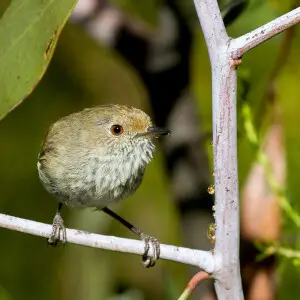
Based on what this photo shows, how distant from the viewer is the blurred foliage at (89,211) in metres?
3.17

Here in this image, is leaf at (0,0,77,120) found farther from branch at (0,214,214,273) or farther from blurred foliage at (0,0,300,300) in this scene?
blurred foliage at (0,0,300,300)

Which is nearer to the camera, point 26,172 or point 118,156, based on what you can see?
point 118,156

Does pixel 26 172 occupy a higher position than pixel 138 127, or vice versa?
pixel 26 172

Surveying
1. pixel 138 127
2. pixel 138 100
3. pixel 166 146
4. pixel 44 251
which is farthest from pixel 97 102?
pixel 138 127

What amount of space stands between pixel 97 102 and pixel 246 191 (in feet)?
5.45

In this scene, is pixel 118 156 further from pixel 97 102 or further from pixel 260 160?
pixel 97 102

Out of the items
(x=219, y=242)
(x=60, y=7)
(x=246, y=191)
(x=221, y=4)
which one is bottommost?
(x=219, y=242)

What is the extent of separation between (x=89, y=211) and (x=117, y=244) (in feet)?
5.47

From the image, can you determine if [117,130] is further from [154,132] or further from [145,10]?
[145,10]

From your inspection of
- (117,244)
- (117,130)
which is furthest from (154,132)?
(117,244)

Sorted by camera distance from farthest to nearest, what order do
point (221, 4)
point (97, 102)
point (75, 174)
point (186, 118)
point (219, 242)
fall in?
point (97, 102) < point (186, 118) < point (75, 174) < point (221, 4) < point (219, 242)

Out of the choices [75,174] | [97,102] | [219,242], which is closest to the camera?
[219,242]

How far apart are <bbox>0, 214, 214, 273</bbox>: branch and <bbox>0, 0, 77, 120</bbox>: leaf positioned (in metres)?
0.30

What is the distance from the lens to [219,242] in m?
1.47
